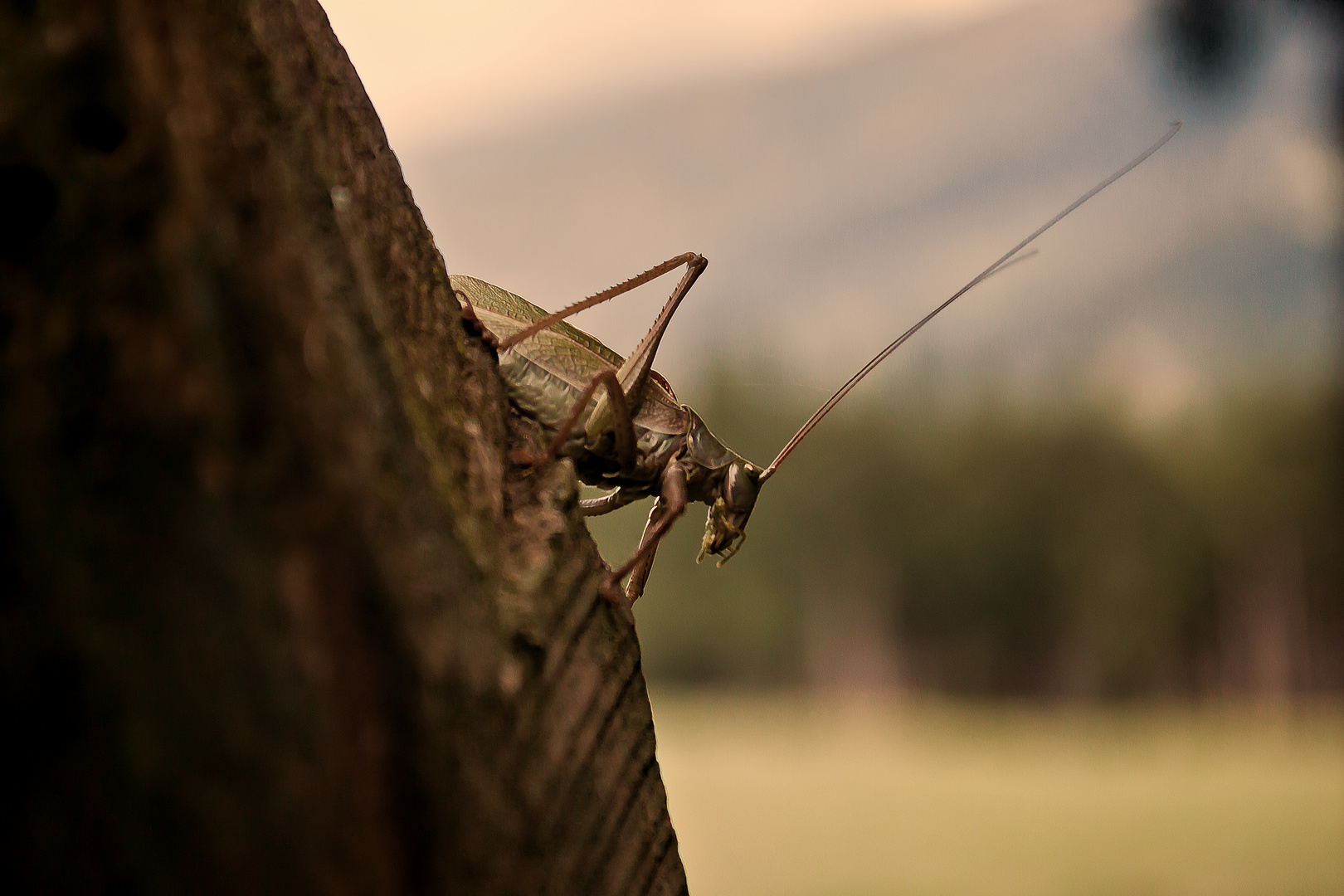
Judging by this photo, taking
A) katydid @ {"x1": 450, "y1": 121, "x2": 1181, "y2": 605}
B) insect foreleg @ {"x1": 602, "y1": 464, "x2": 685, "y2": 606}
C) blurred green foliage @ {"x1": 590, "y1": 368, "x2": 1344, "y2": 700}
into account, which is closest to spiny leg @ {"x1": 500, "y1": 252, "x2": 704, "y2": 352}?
katydid @ {"x1": 450, "y1": 121, "x2": 1181, "y2": 605}

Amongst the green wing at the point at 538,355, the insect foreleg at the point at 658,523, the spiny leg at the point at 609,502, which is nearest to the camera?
the green wing at the point at 538,355

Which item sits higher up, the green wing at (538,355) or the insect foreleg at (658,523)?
the green wing at (538,355)

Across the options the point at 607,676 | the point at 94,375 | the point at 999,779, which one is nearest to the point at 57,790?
the point at 94,375

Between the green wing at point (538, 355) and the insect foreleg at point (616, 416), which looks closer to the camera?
the insect foreleg at point (616, 416)

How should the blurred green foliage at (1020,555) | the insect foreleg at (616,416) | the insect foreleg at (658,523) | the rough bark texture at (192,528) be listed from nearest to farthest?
the rough bark texture at (192,528) → the insect foreleg at (616,416) → the insect foreleg at (658,523) → the blurred green foliage at (1020,555)

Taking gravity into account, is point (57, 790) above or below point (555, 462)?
below

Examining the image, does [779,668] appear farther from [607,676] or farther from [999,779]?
[607,676]

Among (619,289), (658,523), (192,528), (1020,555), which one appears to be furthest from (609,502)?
(1020,555)

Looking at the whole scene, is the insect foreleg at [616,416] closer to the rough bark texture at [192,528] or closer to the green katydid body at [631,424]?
the green katydid body at [631,424]

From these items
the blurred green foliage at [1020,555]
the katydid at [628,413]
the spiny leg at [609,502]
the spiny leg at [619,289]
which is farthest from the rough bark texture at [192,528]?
the blurred green foliage at [1020,555]
